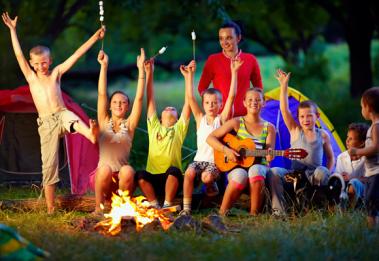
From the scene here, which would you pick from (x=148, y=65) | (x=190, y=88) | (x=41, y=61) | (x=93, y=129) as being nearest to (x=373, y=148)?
(x=190, y=88)

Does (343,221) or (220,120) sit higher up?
(220,120)

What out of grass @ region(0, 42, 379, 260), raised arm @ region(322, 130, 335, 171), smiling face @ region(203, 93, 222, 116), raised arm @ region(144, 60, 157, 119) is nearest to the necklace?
raised arm @ region(144, 60, 157, 119)

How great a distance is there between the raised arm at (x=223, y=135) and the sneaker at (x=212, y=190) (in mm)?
366

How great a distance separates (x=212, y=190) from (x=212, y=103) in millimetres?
815

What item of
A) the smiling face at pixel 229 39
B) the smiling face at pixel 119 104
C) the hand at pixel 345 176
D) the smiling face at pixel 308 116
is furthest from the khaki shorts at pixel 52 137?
the hand at pixel 345 176

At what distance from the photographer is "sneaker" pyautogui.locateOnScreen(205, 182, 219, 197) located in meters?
8.40

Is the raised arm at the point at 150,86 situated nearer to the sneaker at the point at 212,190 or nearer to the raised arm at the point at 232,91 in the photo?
the raised arm at the point at 232,91

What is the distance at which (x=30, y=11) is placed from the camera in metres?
19.6

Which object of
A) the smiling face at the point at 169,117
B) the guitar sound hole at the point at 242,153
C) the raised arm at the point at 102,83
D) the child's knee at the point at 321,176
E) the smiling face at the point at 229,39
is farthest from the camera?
the smiling face at the point at 229,39

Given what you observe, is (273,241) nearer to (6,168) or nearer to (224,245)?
(224,245)

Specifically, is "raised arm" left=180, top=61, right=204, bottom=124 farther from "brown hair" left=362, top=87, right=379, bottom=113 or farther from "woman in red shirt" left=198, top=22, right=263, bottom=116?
"brown hair" left=362, top=87, right=379, bottom=113

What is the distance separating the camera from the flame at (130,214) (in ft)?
24.0

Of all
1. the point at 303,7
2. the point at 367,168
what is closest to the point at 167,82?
the point at 303,7

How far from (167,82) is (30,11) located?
82.2ft
